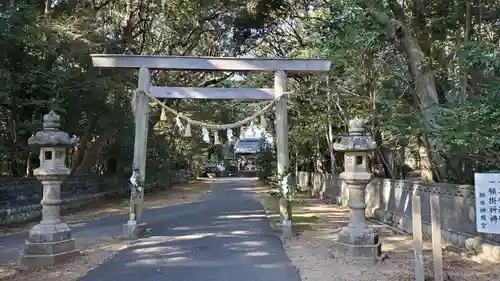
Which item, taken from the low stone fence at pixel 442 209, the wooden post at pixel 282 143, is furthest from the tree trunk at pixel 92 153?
the wooden post at pixel 282 143

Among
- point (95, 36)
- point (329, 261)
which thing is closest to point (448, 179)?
point (329, 261)

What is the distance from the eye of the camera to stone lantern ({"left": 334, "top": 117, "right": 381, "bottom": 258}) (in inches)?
313

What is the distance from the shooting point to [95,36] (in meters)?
14.8

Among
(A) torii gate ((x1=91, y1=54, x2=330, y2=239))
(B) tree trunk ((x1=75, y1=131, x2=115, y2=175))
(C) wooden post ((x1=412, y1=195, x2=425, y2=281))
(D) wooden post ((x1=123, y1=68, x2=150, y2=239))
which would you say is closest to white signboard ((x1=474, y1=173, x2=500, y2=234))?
(C) wooden post ((x1=412, y1=195, x2=425, y2=281))

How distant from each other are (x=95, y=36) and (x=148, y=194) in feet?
41.8

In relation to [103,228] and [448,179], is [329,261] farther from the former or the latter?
[103,228]

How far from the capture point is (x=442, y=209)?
9.30 metres

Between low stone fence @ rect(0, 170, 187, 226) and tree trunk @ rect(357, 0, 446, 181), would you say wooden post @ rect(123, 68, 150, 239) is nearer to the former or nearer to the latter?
low stone fence @ rect(0, 170, 187, 226)

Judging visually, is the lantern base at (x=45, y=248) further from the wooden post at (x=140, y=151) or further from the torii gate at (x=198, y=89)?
the torii gate at (x=198, y=89)

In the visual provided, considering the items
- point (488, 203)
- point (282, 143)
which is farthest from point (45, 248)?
point (488, 203)

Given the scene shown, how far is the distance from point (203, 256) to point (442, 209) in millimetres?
5039

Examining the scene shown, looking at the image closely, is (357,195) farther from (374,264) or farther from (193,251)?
(193,251)

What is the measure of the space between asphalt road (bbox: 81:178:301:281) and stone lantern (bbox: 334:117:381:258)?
1240 mm

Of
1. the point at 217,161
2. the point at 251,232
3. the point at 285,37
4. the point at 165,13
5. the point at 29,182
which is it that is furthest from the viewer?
the point at 217,161
